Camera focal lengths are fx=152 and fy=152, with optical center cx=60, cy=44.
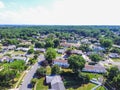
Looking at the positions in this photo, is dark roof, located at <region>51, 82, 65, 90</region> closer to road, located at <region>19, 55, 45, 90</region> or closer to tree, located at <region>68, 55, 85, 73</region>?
road, located at <region>19, 55, 45, 90</region>

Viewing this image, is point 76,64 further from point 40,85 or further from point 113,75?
point 40,85

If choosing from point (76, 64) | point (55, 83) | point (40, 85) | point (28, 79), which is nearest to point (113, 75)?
point (76, 64)

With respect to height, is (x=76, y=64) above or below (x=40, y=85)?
above

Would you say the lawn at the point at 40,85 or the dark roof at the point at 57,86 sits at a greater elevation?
the dark roof at the point at 57,86

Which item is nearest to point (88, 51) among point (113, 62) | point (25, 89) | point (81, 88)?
point (113, 62)

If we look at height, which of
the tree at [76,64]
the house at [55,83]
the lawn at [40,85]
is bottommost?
the lawn at [40,85]

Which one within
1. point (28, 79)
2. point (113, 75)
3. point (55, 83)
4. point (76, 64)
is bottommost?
point (28, 79)

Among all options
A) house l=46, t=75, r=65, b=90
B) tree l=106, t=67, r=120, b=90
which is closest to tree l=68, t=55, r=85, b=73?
house l=46, t=75, r=65, b=90

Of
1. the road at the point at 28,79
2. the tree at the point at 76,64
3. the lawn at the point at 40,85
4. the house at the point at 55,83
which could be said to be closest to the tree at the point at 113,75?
the tree at the point at 76,64

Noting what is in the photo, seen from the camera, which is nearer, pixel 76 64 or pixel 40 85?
pixel 40 85

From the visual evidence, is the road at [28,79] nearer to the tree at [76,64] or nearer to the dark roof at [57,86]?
the dark roof at [57,86]

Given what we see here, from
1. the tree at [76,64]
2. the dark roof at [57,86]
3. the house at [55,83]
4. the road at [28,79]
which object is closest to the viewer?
the dark roof at [57,86]

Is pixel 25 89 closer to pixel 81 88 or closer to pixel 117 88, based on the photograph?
pixel 81 88
